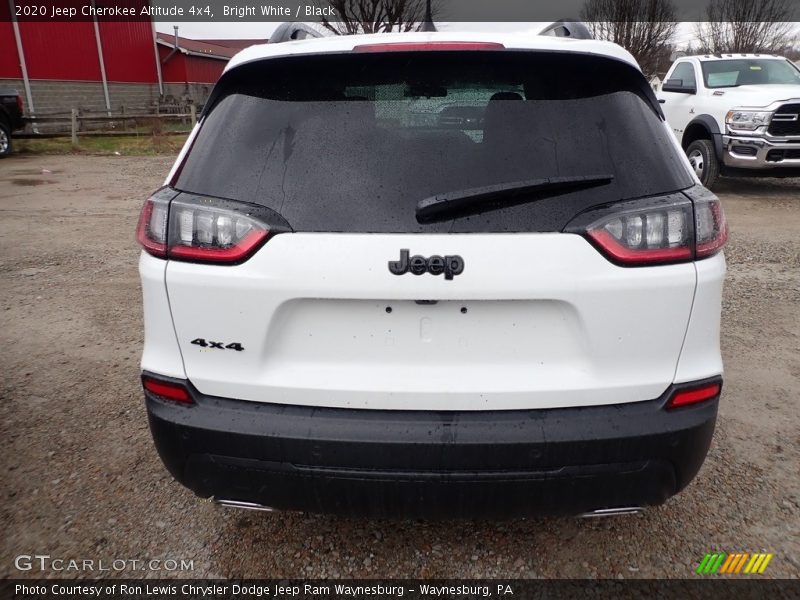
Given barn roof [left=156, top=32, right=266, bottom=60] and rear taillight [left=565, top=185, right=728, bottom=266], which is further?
barn roof [left=156, top=32, right=266, bottom=60]

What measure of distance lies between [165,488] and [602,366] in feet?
6.30

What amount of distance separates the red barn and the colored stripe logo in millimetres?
24931

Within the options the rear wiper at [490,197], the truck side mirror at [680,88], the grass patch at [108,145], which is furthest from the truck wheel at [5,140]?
the rear wiper at [490,197]

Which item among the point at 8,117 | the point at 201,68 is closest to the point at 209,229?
the point at 8,117

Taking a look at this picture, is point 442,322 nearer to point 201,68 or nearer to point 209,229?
point 209,229

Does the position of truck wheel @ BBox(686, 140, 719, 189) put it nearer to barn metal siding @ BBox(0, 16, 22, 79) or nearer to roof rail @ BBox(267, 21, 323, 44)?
roof rail @ BBox(267, 21, 323, 44)

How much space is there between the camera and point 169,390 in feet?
5.82

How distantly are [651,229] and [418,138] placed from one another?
713mm

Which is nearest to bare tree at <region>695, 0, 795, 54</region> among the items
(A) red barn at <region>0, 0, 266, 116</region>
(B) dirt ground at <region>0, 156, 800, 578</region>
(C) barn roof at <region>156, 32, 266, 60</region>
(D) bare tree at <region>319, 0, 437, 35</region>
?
(D) bare tree at <region>319, 0, 437, 35</region>

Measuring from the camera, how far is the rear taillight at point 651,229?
63.0 inches

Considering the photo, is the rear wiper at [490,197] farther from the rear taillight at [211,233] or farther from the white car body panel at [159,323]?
the white car body panel at [159,323]

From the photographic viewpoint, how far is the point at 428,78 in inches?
69.2

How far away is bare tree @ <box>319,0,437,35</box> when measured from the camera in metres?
30.1

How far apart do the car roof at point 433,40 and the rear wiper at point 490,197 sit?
42 centimetres
